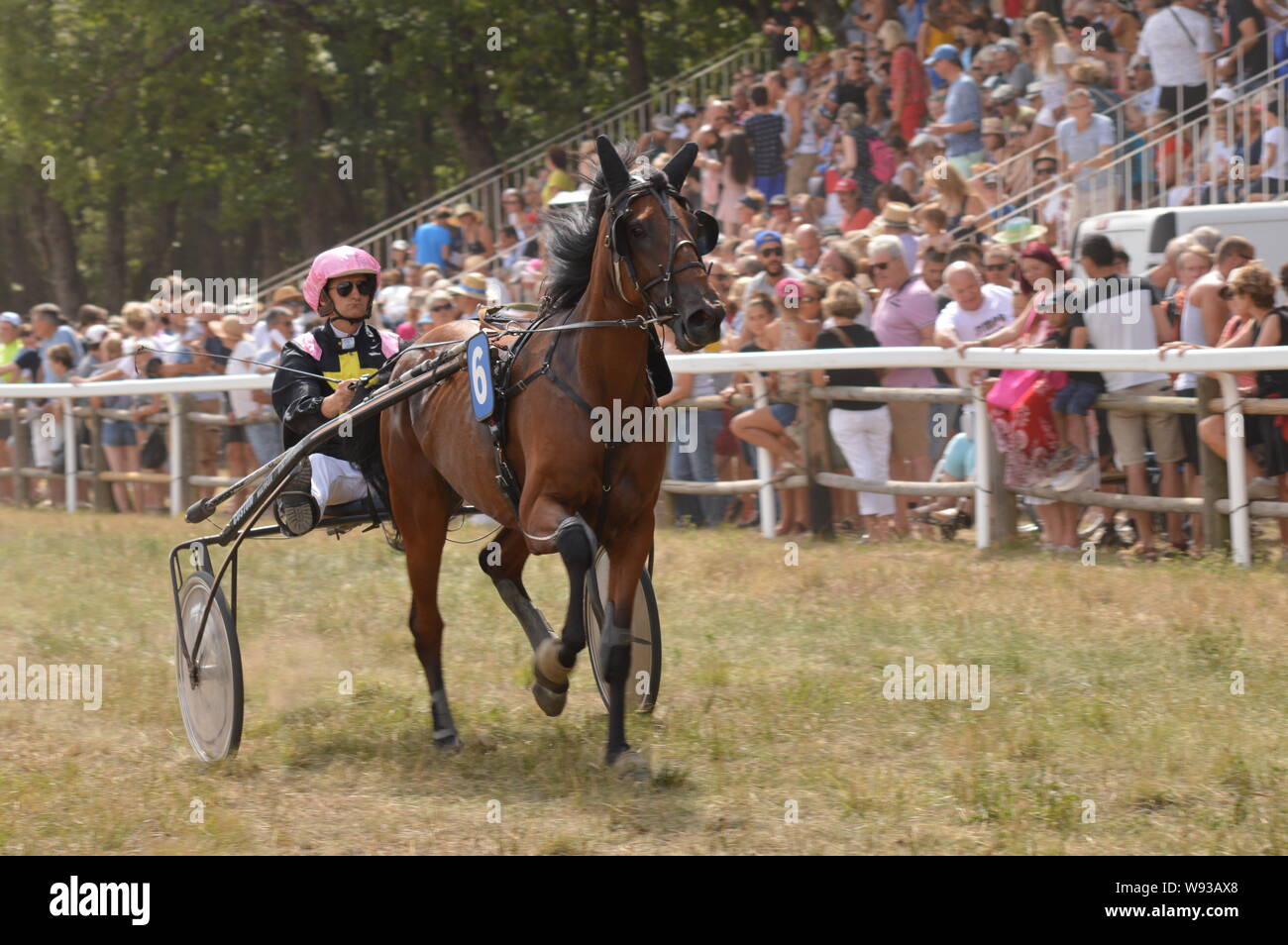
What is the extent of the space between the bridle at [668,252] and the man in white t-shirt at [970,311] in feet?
14.9

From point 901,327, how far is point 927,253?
0.63 m

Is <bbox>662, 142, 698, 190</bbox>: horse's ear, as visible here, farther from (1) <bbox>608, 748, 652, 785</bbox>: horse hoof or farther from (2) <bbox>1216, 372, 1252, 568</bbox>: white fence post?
(2) <bbox>1216, 372, 1252, 568</bbox>: white fence post

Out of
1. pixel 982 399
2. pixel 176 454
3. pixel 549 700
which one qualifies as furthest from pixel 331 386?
pixel 176 454

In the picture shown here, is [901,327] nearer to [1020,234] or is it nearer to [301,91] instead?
[1020,234]

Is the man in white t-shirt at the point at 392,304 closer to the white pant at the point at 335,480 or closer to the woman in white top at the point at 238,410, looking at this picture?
the woman in white top at the point at 238,410

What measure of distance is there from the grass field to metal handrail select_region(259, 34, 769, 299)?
1131cm

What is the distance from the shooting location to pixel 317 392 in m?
7.53

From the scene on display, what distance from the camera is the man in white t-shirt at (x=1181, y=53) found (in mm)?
13039

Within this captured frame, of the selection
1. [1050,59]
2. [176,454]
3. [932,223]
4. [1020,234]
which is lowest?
[176,454]

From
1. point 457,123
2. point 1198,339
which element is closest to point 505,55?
point 457,123

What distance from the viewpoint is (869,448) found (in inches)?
413

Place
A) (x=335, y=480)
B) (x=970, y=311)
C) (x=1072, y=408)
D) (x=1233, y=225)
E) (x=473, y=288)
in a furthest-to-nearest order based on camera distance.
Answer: (x=473, y=288) < (x=1233, y=225) < (x=970, y=311) < (x=1072, y=408) < (x=335, y=480)

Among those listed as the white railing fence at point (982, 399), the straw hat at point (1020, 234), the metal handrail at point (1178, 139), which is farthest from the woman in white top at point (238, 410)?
the straw hat at point (1020, 234)
